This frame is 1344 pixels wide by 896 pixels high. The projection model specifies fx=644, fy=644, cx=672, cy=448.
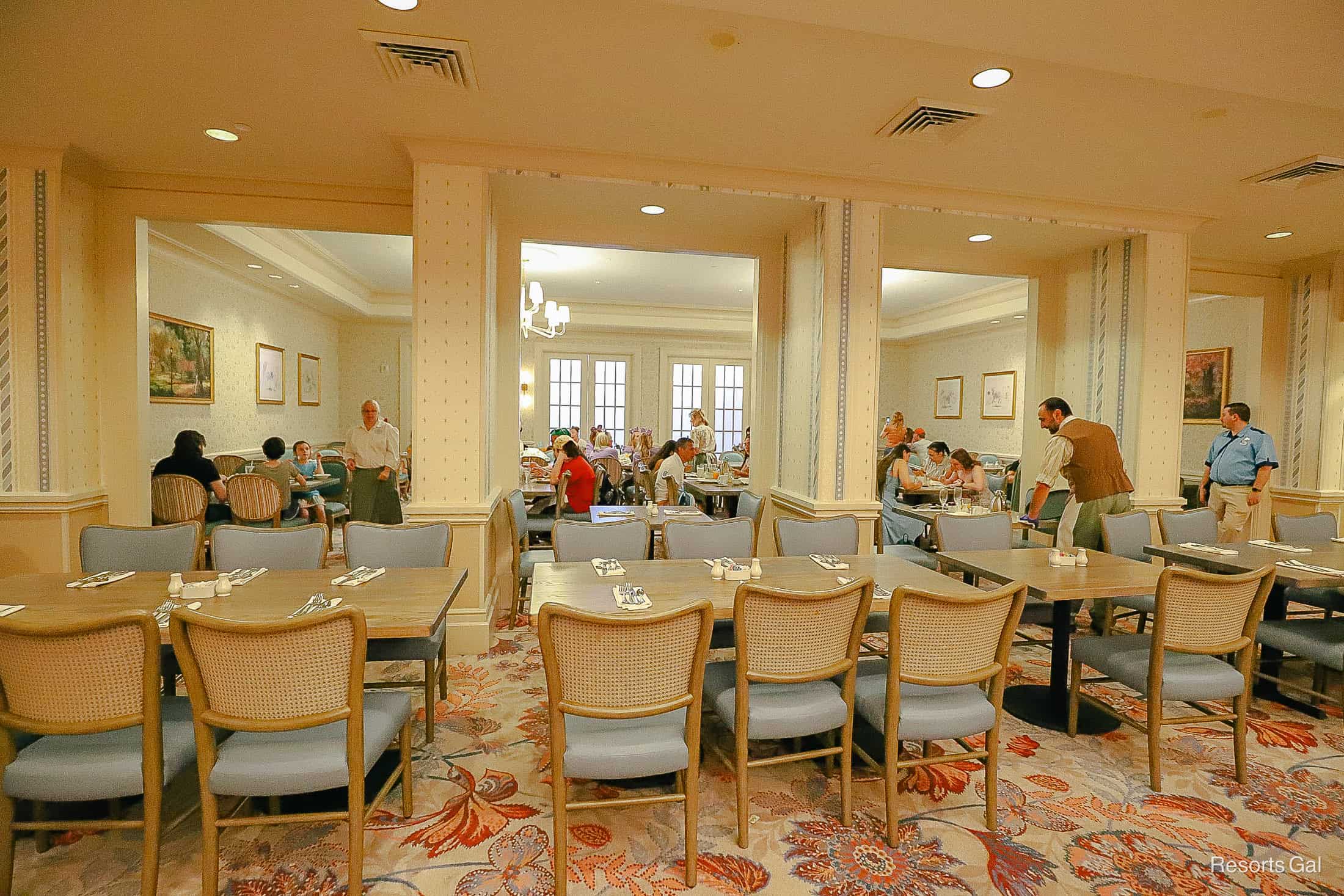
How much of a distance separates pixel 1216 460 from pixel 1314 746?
3.72m

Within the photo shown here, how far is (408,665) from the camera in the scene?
3.70 m

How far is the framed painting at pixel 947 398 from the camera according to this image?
11.4 metres

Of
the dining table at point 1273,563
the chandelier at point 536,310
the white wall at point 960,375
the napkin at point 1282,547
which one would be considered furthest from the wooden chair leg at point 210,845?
the white wall at point 960,375

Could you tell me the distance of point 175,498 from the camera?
4816mm

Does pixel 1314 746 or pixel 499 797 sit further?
pixel 1314 746

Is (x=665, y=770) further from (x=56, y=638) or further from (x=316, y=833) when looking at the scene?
(x=56, y=638)

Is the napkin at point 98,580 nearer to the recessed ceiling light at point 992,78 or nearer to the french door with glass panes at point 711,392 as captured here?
the recessed ceiling light at point 992,78

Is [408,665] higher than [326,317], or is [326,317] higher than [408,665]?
[326,317]

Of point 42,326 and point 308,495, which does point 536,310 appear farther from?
point 42,326

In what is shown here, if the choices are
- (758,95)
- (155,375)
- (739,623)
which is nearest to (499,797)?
(739,623)

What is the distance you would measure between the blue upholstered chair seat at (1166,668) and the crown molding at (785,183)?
2.95m

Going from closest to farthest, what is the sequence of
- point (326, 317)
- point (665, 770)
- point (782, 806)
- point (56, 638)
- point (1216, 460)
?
point (56, 638) → point (665, 770) → point (782, 806) → point (1216, 460) → point (326, 317)

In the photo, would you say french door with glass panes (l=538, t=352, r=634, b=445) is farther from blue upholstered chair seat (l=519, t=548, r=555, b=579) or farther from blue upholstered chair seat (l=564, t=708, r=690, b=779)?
blue upholstered chair seat (l=564, t=708, r=690, b=779)

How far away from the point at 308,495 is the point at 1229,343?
34.7 feet
